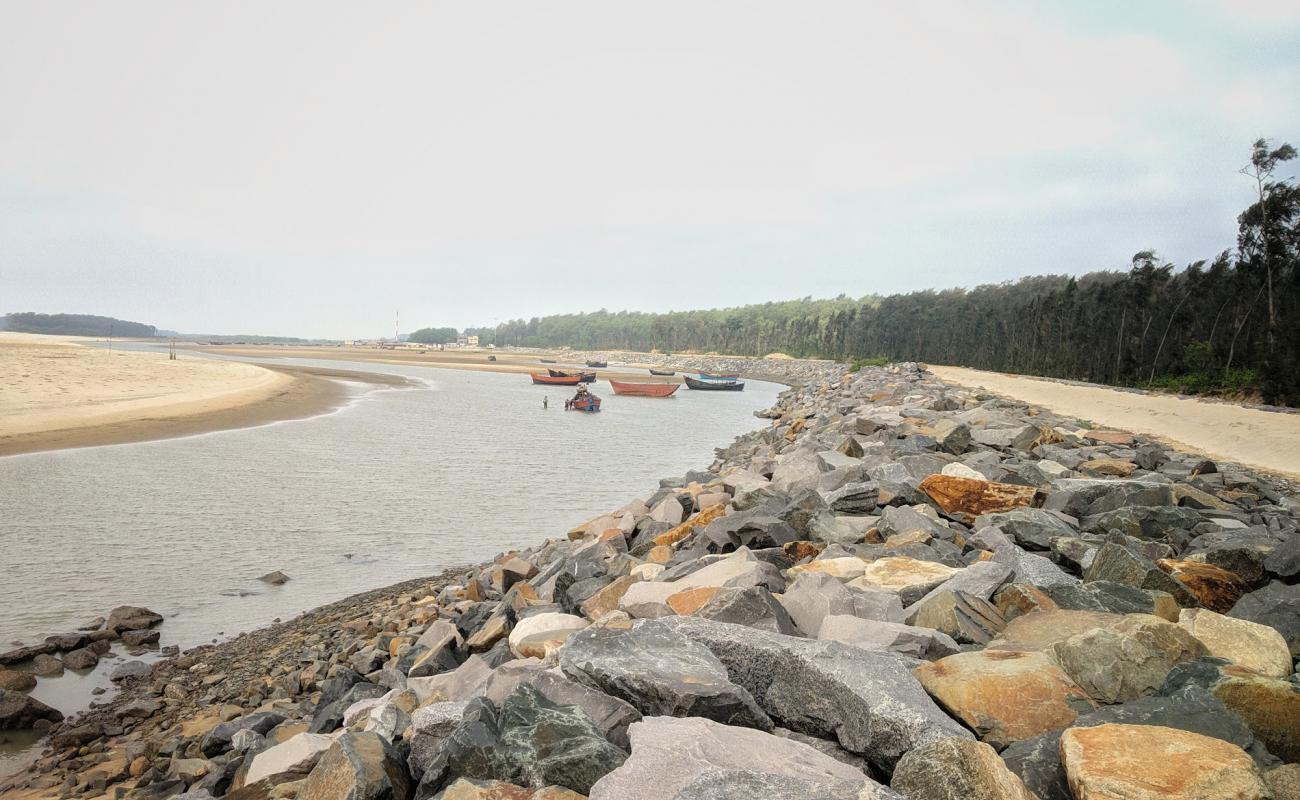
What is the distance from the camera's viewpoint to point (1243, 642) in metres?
2.79

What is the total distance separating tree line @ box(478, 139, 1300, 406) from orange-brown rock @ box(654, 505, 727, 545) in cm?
2426

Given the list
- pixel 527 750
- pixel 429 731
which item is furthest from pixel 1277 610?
pixel 429 731

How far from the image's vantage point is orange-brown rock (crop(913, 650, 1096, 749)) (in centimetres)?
246

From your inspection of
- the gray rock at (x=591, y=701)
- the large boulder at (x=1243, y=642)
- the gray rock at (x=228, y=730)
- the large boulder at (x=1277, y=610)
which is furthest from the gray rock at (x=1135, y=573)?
the gray rock at (x=228, y=730)

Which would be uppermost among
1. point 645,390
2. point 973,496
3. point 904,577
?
point 973,496

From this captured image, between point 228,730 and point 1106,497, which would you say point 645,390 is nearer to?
point 1106,497

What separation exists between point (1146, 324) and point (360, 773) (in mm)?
44028

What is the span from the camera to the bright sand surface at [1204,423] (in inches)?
468

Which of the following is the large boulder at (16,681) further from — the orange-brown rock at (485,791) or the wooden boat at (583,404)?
the wooden boat at (583,404)

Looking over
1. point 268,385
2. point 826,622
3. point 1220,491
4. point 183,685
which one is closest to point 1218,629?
point 826,622

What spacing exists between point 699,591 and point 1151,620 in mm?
2076

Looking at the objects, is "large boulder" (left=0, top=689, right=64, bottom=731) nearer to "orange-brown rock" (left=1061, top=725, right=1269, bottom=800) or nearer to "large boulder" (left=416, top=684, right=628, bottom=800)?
"large boulder" (left=416, top=684, right=628, bottom=800)

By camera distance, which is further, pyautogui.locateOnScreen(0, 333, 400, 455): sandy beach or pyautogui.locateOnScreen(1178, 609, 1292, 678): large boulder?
pyautogui.locateOnScreen(0, 333, 400, 455): sandy beach

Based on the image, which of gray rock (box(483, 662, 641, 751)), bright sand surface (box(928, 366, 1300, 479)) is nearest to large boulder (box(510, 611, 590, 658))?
gray rock (box(483, 662, 641, 751))
